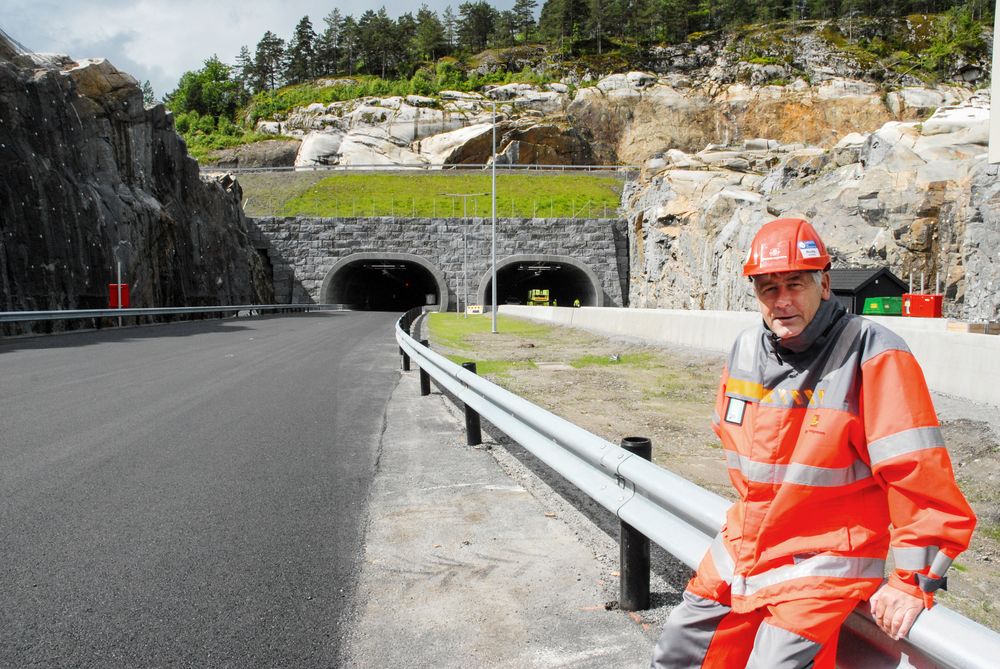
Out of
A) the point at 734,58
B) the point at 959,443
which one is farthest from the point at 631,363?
the point at 734,58

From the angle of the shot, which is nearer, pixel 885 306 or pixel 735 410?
pixel 735 410

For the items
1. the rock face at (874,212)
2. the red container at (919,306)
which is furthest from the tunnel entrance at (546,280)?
the red container at (919,306)

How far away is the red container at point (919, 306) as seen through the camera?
19672mm

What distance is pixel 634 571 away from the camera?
329 cm

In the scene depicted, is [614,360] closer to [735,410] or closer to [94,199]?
[735,410]

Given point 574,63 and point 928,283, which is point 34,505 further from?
point 574,63

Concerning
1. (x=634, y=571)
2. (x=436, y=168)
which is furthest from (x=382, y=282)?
(x=634, y=571)

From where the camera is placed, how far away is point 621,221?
53656 millimetres

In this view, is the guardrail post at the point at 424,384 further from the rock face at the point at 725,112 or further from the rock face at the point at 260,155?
the rock face at the point at 260,155

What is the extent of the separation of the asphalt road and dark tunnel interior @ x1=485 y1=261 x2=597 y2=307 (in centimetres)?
4487

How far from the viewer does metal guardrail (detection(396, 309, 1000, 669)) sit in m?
1.72

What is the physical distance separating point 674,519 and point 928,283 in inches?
947

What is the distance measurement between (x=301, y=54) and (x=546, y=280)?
86.6 m

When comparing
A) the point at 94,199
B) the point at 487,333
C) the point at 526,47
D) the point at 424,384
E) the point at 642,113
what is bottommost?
the point at 487,333
